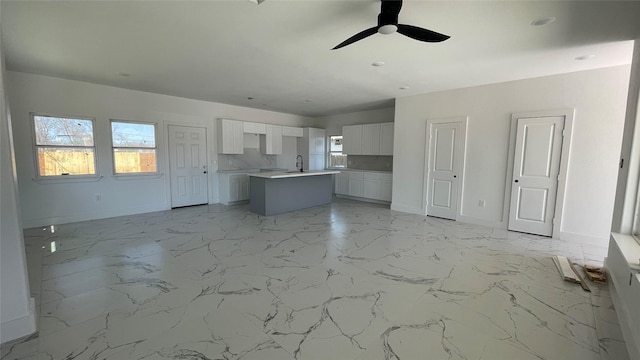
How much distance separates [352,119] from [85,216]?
6.71m

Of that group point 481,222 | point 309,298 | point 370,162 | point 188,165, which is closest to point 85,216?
point 188,165

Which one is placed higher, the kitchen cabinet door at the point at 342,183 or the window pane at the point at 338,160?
the window pane at the point at 338,160

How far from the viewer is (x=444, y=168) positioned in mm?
5402

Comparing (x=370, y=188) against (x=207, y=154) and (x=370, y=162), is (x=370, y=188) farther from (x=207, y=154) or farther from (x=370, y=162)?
(x=207, y=154)

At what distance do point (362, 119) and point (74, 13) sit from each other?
6389 millimetres

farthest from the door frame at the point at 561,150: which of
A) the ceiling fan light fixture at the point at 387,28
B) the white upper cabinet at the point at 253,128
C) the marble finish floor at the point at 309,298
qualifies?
the white upper cabinet at the point at 253,128

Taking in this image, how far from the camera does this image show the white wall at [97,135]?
4426mm

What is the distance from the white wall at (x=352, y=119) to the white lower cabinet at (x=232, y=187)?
327 cm

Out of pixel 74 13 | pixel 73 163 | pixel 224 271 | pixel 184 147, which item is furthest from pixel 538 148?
pixel 73 163

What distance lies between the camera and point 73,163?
16.1ft

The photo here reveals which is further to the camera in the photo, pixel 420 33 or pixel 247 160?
pixel 247 160

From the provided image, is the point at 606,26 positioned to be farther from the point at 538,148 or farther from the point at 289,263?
the point at 289,263

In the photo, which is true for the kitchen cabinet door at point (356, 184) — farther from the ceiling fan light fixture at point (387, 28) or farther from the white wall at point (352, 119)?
the ceiling fan light fixture at point (387, 28)

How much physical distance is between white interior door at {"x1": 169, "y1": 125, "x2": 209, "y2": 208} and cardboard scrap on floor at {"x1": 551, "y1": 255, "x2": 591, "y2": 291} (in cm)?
673
